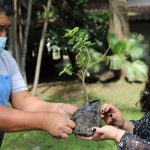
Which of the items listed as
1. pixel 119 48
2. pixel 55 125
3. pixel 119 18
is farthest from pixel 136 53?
pixel 55 125

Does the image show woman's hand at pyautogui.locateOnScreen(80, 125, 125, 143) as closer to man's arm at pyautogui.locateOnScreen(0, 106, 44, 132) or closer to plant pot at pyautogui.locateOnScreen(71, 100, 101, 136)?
plant pot at pyautogui.locateOnScreen(71, 100, 101, 136)

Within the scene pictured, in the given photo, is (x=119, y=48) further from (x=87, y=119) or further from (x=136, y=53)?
(x=87, y=119)

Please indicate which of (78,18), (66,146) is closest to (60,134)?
(66,146)

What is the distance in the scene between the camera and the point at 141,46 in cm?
1054

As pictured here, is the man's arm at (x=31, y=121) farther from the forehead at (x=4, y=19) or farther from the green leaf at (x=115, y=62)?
the green leaf at (x=115, y=62)

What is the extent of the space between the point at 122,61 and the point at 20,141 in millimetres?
5005

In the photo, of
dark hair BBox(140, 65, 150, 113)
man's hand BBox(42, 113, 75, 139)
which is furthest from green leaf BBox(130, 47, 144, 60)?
man's hand BBox(42, 113, 75, 139)

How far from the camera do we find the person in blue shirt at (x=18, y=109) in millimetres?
2050

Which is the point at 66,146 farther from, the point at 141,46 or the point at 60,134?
the point at 141,46

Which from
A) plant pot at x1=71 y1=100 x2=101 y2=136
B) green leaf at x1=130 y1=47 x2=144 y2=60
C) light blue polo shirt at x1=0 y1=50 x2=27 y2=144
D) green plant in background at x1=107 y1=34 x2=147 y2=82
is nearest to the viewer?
plant pot at x1=71 y1=100 x2=101 y2=136

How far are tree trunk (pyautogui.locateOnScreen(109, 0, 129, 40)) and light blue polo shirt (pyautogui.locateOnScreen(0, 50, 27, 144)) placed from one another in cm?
807

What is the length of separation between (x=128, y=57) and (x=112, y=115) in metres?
7.89

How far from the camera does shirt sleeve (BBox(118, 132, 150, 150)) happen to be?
7.71 feet

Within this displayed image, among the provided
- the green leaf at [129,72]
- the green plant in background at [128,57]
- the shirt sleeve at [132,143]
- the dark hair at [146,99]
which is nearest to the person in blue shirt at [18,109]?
the shirt sleeve at [132,143]
